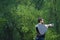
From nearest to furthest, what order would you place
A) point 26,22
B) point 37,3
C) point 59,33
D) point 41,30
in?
point 41,30 < point 59,33 < point 26,22 < point 37,3

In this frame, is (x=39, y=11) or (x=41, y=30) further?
(x=39, y=11)

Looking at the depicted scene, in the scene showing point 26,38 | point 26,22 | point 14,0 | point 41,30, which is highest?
point 41,30

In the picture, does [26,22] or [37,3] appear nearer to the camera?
[26,22]

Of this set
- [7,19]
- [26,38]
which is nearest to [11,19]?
[7,19]

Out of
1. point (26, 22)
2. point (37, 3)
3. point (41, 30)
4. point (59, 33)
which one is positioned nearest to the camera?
point (41, 30)

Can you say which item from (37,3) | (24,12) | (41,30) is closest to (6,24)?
(24,12)

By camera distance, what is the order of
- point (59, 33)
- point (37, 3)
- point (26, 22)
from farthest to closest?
point (37, 3), point (26, 22), point (59, 33)

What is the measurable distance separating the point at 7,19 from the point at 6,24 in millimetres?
398

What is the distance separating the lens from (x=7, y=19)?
17.6 meters

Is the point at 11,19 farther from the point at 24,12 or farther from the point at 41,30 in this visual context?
the point at 41,30

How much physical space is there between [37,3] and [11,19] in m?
2.44

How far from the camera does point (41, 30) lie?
6.04 metres

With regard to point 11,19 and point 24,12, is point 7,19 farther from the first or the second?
point 24,12

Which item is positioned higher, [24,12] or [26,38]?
[24,12]
